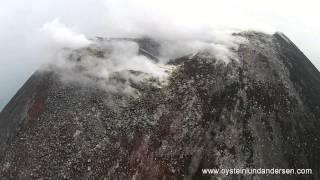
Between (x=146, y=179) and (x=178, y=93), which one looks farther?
(x=178, y=93)

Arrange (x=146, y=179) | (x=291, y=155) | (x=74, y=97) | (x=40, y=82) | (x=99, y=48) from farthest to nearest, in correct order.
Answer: (x=99, y=48)
(x=40, y=82)
(x=74, y=97)
(x=291, y=155)
(x=146, y=179)

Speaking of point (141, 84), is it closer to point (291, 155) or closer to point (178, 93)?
point (178, 93)

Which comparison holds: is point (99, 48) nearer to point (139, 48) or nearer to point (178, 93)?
point (139, 48)

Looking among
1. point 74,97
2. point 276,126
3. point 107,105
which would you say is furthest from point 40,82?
point 276,126

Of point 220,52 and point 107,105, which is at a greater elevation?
point 220,52

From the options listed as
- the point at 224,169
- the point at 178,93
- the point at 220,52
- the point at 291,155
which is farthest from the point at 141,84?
the point at 291,155

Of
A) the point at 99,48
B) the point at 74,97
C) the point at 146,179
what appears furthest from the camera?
the point at 99,48
